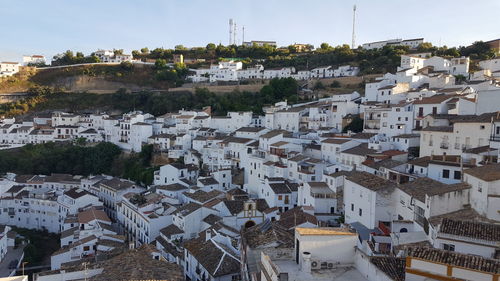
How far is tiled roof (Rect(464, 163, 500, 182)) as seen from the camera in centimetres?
1257

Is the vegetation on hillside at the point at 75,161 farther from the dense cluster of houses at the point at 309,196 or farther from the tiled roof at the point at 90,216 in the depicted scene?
the tiled roof at the point at 90,216

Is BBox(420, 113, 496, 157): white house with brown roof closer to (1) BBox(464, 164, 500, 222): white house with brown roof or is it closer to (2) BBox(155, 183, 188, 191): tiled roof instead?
(1) BBox(464, 164, 500, 222): white house with brown roof

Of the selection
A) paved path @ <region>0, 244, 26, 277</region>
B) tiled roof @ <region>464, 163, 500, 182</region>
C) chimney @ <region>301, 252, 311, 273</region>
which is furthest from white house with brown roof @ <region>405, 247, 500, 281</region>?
paved path @ <region>0, 244, 26, 277</region>

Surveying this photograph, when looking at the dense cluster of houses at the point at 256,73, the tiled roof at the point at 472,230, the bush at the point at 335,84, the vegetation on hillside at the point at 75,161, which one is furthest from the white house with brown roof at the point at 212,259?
the dense cluster of houses at the point at 256,73

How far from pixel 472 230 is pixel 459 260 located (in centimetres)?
282

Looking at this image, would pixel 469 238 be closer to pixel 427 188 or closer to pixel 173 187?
pixel 427 188

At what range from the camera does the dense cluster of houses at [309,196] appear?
1038cm

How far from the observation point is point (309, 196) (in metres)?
22.1

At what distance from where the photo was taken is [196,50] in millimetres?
82250

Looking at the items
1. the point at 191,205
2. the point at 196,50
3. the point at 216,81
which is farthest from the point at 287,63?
the point at 191,205

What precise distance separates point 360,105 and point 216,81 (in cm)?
3138

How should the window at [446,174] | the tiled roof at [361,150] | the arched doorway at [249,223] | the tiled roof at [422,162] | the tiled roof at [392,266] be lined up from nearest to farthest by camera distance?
the tiled roof at [392,266]
the window at [446,174]
the tiled roof at [422,162]
the arched doorway at [249,223]
the tiled roof at [361,150]

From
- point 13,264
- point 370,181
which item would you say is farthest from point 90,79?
point 370,181

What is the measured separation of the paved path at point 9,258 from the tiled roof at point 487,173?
2690 centimetres
